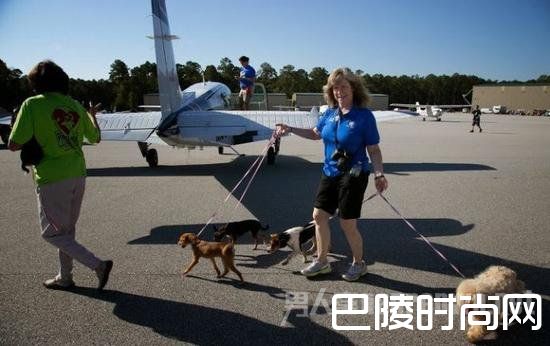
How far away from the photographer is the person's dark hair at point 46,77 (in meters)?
3.48

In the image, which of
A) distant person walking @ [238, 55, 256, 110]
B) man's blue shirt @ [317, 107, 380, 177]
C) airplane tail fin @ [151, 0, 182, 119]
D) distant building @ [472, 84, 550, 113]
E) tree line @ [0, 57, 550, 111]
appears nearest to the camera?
man's blue shirt @ [317, 107, 380, 177]

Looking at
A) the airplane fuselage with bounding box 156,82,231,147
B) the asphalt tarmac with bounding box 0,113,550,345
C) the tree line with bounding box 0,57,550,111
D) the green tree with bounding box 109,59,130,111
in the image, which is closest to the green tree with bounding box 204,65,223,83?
the tree line with bounding box 0,57,550,111

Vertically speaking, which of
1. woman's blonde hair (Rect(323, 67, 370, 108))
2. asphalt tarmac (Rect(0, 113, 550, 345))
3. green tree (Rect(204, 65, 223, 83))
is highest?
green tree (Rect(204, 65, 223, 83))

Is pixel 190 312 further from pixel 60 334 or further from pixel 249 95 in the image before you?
pixel 249 95

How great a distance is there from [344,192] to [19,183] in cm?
901

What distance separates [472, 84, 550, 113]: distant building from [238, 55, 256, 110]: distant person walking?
109150 millimetres

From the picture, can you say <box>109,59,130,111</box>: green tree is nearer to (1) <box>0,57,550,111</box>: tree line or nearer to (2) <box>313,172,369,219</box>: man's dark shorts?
(1) <box>0,57,550,111</box>: tree line

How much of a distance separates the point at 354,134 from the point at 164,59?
334 inches

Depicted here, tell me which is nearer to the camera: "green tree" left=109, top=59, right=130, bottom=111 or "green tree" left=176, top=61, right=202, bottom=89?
"green tree" left=109, top=59, right=130, bottom=111

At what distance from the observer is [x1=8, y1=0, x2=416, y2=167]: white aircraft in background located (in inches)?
407

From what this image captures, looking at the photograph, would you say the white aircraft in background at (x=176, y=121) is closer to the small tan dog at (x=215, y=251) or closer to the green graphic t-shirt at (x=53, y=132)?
the small tan dog at (x=215, y=251)

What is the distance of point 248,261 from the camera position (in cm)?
476

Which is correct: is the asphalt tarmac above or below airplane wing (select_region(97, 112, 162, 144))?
below

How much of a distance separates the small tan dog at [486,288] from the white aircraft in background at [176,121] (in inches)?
311
